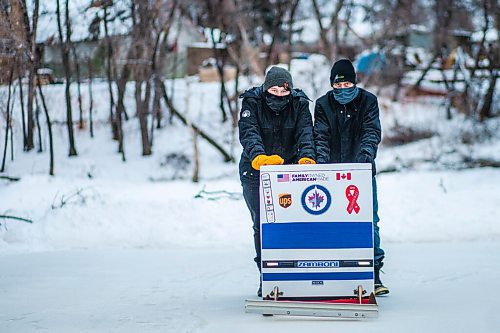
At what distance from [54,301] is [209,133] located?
2089 cm

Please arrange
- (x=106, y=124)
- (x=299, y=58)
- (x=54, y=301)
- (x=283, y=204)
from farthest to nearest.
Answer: (x=299, y=58) → (x=106, y=124) → (x=54, y=301) → (x=283, y=204)

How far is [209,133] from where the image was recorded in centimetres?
2692

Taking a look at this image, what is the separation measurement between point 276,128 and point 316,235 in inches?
37.4

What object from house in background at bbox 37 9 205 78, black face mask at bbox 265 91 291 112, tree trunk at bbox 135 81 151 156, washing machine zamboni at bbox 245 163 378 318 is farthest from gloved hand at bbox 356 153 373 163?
tree trunk at bbox 135 81 151 156

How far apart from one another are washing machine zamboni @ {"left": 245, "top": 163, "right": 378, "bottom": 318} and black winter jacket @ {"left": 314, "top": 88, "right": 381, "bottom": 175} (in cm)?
65

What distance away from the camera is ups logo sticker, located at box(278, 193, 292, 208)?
5.17 metres

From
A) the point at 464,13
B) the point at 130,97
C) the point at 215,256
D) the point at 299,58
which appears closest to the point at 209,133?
the point at 130,97

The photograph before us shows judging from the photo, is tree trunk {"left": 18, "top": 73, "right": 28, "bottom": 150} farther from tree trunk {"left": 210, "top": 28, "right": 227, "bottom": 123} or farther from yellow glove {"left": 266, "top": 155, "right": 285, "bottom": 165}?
yellow glove {"left": 266, "top": 155, "right": 285, "bottom": 165}

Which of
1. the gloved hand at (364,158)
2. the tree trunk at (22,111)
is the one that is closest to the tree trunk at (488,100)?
the tree trunk at (22,111)

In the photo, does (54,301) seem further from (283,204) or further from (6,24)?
(6,24)

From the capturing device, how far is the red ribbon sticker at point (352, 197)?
5137 millimetres

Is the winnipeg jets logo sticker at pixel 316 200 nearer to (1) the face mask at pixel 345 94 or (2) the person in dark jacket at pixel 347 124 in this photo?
(2) the person in dark jacket at pixel 347 124

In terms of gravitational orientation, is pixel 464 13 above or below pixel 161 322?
above

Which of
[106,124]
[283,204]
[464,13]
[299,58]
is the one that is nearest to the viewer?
[283,204]
